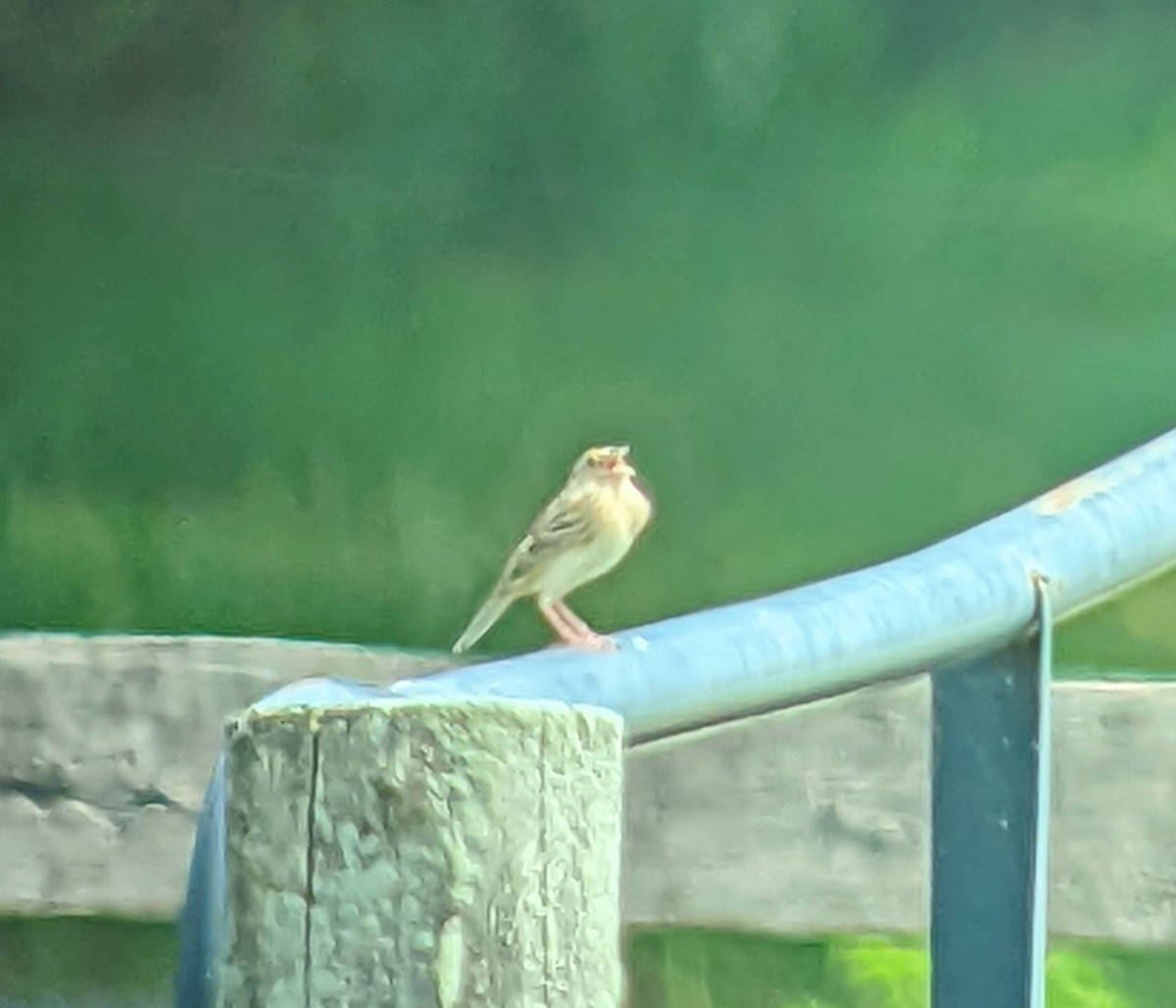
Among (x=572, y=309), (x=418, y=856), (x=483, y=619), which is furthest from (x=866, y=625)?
(x=572, y=309)

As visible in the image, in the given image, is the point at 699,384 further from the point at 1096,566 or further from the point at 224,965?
the point at 224,965

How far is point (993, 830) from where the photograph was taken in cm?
115

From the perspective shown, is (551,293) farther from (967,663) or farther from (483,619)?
(967,663)

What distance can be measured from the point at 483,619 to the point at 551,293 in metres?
0.44

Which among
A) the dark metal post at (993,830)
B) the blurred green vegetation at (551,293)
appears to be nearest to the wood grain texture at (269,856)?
the dark metal post at (993,830)

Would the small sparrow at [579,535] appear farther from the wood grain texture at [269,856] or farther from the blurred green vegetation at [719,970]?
the wood grain texture at [269,856]

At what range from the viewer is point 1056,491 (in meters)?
1.19

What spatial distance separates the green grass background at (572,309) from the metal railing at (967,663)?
152cm

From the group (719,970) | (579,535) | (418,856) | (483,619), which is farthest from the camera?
(719,970)

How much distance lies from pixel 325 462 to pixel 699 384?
1.50 feet

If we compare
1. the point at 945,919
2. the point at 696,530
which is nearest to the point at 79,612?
the point at 696,530

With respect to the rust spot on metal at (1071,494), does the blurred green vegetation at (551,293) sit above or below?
above

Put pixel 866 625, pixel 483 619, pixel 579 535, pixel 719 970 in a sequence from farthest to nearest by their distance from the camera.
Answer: pixel 719 970 < pixel 483 619 < pixel 579 535 < pixel 866 625

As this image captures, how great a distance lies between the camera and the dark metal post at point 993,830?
3.75 feet
